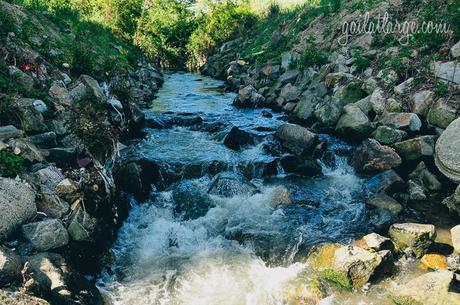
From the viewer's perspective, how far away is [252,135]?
11.3m

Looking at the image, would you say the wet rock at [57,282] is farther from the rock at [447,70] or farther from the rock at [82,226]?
the rock at [447,70]

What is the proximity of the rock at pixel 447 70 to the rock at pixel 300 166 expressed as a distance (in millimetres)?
3896

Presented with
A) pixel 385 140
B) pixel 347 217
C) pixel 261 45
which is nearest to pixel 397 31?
pixel 385 140

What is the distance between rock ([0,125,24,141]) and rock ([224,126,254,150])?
553 cm

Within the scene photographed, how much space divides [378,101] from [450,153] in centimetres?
319

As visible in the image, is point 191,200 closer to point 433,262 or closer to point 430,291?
→ point 433,262

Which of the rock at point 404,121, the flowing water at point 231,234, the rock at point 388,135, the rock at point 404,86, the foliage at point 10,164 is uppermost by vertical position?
the rock at point 404,86

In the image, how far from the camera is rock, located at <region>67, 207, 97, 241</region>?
5.45 metres

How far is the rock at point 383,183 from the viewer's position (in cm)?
791

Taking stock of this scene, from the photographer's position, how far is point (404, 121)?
363 inches

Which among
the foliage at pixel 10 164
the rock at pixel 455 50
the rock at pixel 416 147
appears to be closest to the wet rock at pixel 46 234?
the foliage at pixel 10 164

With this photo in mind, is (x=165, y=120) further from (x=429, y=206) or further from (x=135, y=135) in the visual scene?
(x=429, y=206)

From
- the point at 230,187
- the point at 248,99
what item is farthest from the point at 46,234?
the point at 248,99

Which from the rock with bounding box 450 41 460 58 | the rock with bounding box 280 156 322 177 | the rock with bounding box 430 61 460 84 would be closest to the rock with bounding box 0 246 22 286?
the rock with bounding box 280 156 322 177
